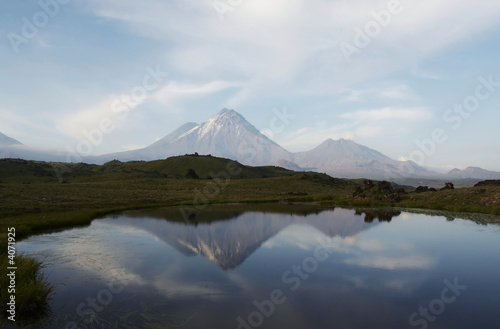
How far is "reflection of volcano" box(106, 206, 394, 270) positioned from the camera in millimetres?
26250

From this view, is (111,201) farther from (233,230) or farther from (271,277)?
(271,277)

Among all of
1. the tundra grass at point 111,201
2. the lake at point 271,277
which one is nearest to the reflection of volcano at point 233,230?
the lake at point 271,277

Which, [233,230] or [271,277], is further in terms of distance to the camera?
[233,230]

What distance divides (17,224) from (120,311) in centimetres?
2645

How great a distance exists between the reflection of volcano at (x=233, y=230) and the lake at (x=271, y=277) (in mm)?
194

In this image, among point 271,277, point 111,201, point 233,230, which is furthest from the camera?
point 111,201

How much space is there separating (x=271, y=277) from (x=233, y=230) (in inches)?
629

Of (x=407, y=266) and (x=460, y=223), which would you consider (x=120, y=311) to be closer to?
(x=407, y=266)

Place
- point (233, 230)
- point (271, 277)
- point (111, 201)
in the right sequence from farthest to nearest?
point (111, 201) < point (233, 230) < point (271, 277)

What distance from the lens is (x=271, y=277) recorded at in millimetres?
19906

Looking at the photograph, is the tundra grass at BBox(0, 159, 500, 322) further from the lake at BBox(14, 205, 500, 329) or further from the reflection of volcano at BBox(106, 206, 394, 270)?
the reflection of volcano at BBox(106, 206, 394, 270)

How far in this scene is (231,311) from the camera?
1473 centimetres

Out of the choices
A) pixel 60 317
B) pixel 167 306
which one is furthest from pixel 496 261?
pixel 60 317

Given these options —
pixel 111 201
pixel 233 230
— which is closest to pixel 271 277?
pixel 233 230
